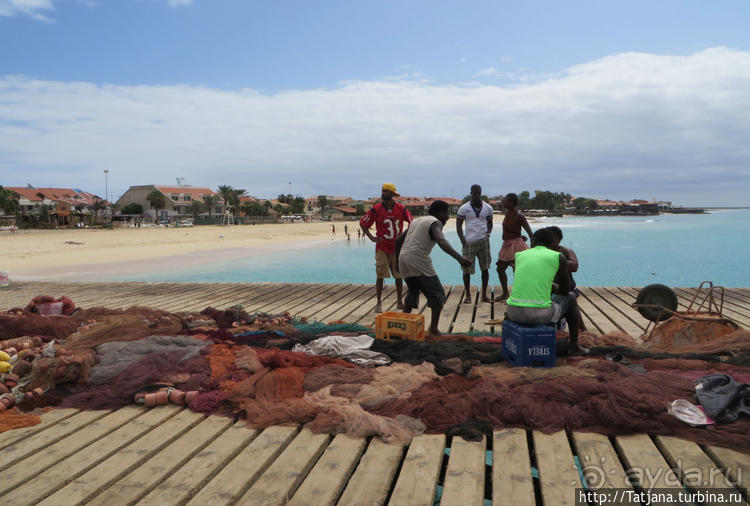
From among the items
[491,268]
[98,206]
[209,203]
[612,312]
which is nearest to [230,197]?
[209,203]

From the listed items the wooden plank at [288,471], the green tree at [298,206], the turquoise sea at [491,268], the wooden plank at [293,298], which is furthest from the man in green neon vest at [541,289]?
the green tree at [298,206]

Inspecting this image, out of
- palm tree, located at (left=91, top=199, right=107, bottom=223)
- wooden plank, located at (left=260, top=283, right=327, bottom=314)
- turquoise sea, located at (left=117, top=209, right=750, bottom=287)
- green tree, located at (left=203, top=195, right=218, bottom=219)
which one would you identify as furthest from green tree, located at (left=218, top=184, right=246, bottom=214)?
wooden plank, located at (left=260, top=283, right=327, bottom=314)

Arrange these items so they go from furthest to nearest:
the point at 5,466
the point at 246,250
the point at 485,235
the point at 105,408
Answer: the point at 246,250 < the point at 485,235 < the point at 105,408 < the point at 5,466

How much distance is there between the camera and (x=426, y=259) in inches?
203

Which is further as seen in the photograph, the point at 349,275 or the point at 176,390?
the point at 349,275

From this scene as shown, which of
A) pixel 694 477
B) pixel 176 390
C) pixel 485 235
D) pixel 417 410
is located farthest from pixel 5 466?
pixel 485 235

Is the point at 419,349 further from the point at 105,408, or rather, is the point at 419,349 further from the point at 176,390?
the point at 105,408

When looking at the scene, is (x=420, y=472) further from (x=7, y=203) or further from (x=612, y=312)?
(x=7, y=203)

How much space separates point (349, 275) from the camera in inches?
826

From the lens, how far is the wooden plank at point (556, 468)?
2316 mm

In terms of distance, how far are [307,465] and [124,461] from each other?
3.49 feet

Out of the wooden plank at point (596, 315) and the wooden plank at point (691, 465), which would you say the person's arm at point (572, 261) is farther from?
the wooden plank at point (691, 465)

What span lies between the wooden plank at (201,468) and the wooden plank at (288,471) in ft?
0.94

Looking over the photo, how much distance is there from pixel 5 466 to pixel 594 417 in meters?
3.44
